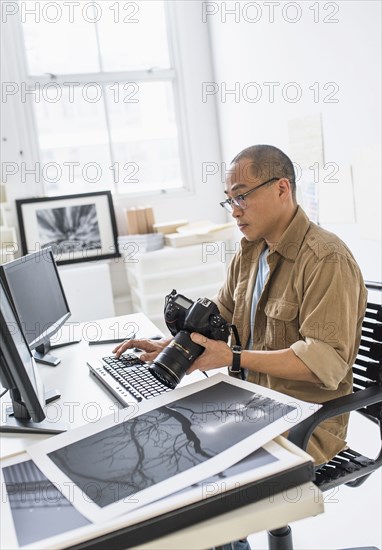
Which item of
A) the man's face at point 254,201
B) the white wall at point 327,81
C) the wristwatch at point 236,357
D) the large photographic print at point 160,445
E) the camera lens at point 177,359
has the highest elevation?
the white wall at point 327,81

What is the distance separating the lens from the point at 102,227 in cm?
349

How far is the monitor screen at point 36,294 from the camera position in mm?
1482

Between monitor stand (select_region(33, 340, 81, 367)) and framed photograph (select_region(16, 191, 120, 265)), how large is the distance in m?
1.68

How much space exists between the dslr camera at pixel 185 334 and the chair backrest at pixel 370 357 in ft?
1.47

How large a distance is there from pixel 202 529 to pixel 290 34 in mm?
2424

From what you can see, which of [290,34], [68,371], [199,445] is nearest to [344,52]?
[290,34]

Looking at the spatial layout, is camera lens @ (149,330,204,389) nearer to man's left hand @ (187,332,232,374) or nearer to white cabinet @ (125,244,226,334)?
man's left hand @ (187,332,232,374)

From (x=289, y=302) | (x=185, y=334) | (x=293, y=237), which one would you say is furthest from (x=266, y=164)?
(x=185, y=334)

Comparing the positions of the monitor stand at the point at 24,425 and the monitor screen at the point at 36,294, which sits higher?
the monitor screen at the point at 36,294

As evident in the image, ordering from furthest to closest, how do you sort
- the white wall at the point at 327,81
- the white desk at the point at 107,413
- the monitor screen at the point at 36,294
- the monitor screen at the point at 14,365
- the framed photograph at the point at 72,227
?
1. the framed photograph at the point at 72,227
2. the white wall at the point at 327,81
3. the monitor screen at the point at 36,294
4. the monitor screen at the point at 14,365
5. the white desk at the point at 107,413

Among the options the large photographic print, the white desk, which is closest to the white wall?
the white desk

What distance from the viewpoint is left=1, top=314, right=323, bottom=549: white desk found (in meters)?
0.76

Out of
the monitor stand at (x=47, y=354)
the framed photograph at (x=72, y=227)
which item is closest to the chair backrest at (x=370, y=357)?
the monitor stand at (x=47, y=354)

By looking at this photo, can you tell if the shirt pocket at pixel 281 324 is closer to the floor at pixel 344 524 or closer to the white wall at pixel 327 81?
the floor at pixel 344 524
